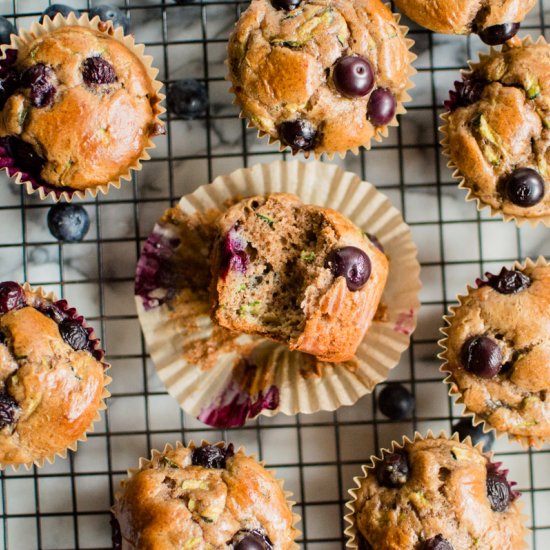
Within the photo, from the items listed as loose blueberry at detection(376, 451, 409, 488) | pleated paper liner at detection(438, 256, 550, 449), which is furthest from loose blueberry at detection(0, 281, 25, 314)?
pleated paper liner at detection(438, 256, 550, 449)

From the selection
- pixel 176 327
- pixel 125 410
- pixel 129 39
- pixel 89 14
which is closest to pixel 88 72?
pixel 129 39

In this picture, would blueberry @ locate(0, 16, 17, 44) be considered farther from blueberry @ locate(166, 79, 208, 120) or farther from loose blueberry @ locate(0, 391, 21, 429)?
loose blueberry @ locate(0, 391, 21, 429)

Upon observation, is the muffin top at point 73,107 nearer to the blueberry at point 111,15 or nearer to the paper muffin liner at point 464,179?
the blueberry at point 111,15

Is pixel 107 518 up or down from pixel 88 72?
down

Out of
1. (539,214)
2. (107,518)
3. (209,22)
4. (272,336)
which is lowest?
(107,518)

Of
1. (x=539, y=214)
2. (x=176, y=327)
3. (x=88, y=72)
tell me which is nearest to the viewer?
(x=88, y=72)

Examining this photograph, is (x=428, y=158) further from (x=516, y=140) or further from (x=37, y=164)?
(x=37, y=164)

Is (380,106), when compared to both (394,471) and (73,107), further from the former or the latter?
(394,471)
